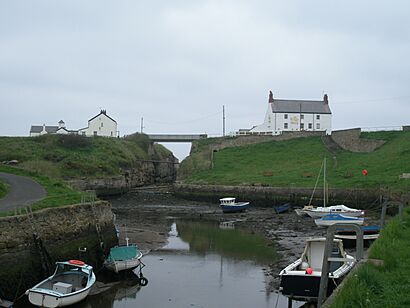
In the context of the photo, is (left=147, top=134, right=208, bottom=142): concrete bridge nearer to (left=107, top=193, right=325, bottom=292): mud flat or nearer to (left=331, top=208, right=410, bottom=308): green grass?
(left=107, top=193, right=325, bottom=292): mud flat

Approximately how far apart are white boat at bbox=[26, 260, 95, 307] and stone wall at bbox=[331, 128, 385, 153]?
169 feet

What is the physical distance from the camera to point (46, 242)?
1728 centimetres

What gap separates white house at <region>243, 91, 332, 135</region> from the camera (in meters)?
77.0

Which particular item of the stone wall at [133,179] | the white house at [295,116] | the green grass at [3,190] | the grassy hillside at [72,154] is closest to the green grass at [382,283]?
the green grass at [3,190]

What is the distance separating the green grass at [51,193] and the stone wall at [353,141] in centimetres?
4313

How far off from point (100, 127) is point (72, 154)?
24.6m

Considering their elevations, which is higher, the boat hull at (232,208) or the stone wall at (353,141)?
the stone wall at (353,141)

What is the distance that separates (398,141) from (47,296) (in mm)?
55164

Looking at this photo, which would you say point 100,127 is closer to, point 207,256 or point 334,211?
point 334,211

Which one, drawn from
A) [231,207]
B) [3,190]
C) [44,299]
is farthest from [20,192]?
[231,207]

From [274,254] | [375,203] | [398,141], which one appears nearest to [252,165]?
[398,141]

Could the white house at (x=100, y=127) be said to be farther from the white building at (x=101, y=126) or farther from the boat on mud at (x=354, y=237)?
the boat on mud at (x=354, y=237)

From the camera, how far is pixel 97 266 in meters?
19.5

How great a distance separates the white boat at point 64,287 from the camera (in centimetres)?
1374
